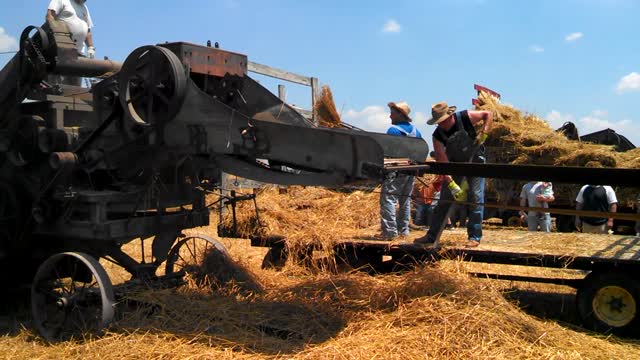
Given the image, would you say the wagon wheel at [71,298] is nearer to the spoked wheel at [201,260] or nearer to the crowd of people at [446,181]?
the spoked wheel at [201,260]

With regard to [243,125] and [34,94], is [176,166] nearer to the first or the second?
[243,125]

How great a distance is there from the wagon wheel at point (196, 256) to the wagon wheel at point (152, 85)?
1.92 m

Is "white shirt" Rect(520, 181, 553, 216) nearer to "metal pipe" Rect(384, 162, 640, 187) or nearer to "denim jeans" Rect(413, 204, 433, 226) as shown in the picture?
"denim jeans" Rect(413, 204, 433, 226)

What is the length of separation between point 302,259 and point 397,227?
1.25 metres

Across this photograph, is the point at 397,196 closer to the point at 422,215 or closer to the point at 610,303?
the point at 610,303

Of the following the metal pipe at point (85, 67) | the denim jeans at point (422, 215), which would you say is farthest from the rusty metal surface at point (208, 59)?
the denim jeans at point (422, 215)

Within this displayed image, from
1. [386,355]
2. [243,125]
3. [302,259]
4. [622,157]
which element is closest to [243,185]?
[302,259]

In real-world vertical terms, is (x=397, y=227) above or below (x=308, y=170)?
below

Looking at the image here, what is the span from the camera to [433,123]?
21.5 ft

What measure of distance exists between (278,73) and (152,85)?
734cm

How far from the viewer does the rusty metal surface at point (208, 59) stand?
5012 mm

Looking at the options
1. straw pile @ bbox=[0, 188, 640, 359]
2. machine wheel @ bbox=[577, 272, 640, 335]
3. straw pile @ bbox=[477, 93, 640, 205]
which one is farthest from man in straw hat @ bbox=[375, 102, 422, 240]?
straw pile @ bbox=[477, 93, 640, 205]

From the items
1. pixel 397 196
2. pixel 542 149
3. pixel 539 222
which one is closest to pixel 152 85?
pixel 397 196

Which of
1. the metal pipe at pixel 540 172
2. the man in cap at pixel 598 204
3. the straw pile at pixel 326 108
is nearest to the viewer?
the metal pipe at pixel 540 172
